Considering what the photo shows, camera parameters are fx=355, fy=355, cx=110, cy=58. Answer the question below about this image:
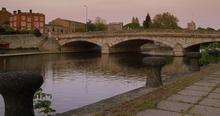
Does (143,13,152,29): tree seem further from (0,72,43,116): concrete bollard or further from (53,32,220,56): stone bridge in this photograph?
(0,72,43,116): concrete bollard

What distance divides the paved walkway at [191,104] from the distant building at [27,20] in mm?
99510

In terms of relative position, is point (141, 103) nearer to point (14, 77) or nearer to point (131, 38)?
point (14, 77)

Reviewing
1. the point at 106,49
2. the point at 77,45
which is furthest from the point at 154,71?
the point at 77,45

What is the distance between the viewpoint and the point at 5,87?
6.38 meters

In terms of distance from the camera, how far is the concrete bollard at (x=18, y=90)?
20.8ft

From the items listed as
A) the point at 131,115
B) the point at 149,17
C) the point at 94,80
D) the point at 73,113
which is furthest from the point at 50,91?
the point at 149,17

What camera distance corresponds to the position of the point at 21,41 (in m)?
63.5

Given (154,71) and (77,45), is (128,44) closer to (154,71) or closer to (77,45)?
(77,45)

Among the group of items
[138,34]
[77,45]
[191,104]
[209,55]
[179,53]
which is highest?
[138,34]

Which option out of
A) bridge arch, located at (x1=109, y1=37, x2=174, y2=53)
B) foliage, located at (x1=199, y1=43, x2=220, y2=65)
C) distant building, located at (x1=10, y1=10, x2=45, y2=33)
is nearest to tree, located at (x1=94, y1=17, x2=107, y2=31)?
distant building, located at (x1=10, y1=10, x2=45, y2=33)

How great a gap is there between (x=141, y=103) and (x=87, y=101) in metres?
7.83

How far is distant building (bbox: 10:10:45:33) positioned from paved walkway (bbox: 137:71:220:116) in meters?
99.5

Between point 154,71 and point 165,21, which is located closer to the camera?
point 154,71

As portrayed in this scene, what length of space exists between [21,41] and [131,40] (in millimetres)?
19672
